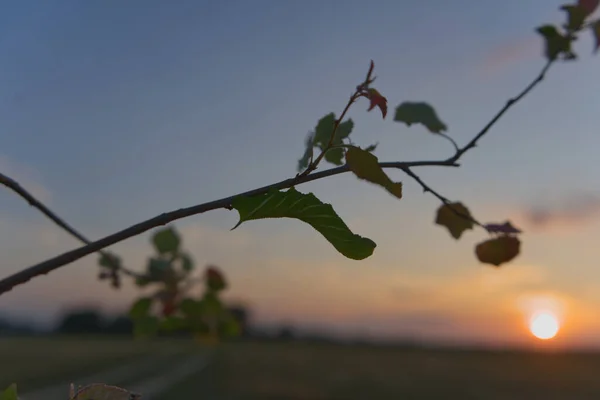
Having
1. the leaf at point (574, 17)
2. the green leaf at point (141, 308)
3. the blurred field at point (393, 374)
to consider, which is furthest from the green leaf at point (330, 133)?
the blurred field at point (393, 374)

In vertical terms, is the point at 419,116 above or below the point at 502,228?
above

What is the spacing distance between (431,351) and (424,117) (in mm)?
51273

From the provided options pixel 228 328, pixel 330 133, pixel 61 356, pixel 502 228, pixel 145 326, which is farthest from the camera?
pixel 61 356

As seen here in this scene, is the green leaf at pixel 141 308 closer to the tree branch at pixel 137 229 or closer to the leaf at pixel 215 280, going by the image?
the leaf at pixel 215 280

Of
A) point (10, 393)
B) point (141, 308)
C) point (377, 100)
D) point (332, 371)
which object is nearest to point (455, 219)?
point (377, 100)

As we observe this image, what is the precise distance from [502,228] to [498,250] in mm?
40

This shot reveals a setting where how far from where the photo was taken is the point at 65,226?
3.20 feet

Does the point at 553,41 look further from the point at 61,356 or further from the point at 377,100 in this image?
the point at 61,356

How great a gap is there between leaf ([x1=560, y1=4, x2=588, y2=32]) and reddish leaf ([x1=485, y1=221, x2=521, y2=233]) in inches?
19.8

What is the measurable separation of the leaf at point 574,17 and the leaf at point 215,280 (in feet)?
4.52

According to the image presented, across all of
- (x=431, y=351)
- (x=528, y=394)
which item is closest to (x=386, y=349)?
(x=431, y=351)

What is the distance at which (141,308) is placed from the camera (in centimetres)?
202

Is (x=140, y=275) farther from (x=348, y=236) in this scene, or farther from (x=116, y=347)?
Answer: (x=116, y=347)

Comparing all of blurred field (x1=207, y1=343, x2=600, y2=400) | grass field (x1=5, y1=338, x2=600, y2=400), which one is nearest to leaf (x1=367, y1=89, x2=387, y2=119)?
grass field (x1=5, y1=338, x2=600, y2=400)
